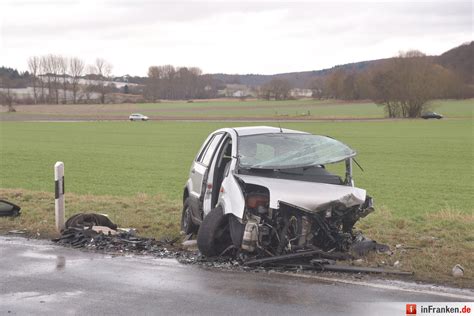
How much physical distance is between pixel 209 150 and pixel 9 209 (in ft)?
13.3

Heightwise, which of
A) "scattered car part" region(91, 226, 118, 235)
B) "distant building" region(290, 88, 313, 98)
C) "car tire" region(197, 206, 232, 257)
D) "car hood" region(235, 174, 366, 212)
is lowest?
"scattered car part" region(91, 226, 118, 235)

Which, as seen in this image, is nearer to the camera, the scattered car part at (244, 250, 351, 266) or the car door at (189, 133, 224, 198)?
the scattered car part at (244, 250, 351, 266)

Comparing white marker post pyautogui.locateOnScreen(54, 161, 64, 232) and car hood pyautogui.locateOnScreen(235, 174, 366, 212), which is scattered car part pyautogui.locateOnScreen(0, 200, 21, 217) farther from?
car hood pyautogui.locateOnScreen(235, 174, 366, 212)

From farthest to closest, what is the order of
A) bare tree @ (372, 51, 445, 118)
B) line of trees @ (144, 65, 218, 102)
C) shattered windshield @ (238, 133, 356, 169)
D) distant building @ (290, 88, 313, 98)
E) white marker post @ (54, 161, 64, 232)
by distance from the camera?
line of trees @ (144, 65, 218, 102), distant building @ (290, 88, 313, 98), bare tree @ (372, 51, 445, 118), white marker post @ (54, 161, 64, 232), shattered windshield @ (238, 133, 356, 169)

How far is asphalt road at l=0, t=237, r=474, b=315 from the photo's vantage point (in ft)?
16.9

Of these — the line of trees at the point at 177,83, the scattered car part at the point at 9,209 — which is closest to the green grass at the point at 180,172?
the scattered car part at the point at 9,209

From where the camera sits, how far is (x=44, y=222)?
32.4ft

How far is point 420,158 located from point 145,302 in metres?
29.8

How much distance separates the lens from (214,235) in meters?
7.18

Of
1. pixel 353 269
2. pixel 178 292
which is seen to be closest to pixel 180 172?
pixel 353 269

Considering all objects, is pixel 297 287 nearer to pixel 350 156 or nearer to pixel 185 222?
pixel 350 156

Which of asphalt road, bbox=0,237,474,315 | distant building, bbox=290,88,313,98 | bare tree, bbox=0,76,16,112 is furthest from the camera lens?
distant building, bbox=290,88,313,98

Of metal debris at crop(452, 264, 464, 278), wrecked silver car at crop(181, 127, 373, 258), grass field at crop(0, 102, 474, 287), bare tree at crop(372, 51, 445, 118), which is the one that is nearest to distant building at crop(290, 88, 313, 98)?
bare tree at crop(372, 51, 445, 118)

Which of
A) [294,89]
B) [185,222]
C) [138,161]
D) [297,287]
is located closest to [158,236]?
[185,222]
